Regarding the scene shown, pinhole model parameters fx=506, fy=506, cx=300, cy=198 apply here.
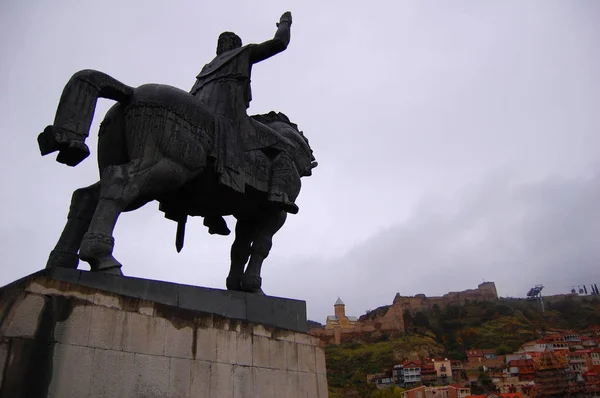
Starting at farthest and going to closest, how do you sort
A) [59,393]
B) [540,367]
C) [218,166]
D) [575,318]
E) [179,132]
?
[575,318] → [540,367] → [218,166] → [179,132] → [59,393]

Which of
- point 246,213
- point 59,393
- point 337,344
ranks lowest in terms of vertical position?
point 59,393

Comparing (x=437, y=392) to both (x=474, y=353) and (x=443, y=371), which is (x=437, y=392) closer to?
(x=443, y=371)

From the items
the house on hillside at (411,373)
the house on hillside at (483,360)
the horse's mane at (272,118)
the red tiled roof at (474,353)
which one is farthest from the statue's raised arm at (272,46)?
the red tiled roof at (474,353)

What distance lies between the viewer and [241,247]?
7730 mm

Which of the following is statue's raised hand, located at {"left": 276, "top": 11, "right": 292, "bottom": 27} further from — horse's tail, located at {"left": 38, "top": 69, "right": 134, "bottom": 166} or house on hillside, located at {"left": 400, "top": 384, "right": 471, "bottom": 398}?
house on hillside, located at {"left": 400, "top": 384, "right": 471, "bottom": 398}

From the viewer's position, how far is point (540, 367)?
278 feet

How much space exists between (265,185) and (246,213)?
0.59 metres

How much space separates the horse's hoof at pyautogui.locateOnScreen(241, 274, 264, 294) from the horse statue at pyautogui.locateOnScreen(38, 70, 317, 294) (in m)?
0.01

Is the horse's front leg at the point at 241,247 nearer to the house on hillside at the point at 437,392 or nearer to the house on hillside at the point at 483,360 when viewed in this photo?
the house on hillside at the point at 437,392

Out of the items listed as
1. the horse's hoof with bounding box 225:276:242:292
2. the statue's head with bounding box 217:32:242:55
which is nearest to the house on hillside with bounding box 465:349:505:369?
the horse's hoof with bounding box 225:276:242:292

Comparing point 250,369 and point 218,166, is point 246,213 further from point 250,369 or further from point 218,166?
point 250,369

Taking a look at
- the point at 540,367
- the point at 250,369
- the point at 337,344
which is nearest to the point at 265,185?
the point at 250,369

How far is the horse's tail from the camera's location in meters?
5.23

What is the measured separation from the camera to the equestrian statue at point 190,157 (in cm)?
545
